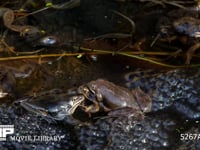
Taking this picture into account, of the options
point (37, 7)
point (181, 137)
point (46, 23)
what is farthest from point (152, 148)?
point (37, 7)

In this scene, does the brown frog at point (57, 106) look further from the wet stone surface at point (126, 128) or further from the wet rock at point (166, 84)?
the wet rock at point (166, 84)

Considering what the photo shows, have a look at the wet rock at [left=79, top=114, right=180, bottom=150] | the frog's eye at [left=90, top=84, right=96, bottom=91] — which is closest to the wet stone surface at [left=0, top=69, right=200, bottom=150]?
the wet rock at [left=79, top=114, right=180, bottom=150]

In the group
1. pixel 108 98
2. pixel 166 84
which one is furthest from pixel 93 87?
pixel 166 84

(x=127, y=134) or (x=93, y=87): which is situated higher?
(x=93, y=87)

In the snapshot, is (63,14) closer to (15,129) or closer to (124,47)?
(124,47)

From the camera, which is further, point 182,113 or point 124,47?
point 124,47

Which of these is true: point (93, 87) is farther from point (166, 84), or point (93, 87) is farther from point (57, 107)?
point (166, 84)

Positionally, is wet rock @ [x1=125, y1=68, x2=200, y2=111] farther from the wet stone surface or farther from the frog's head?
the frog's head

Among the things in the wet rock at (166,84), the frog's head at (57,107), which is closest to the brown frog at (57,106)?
the frog's head at (57,107)
